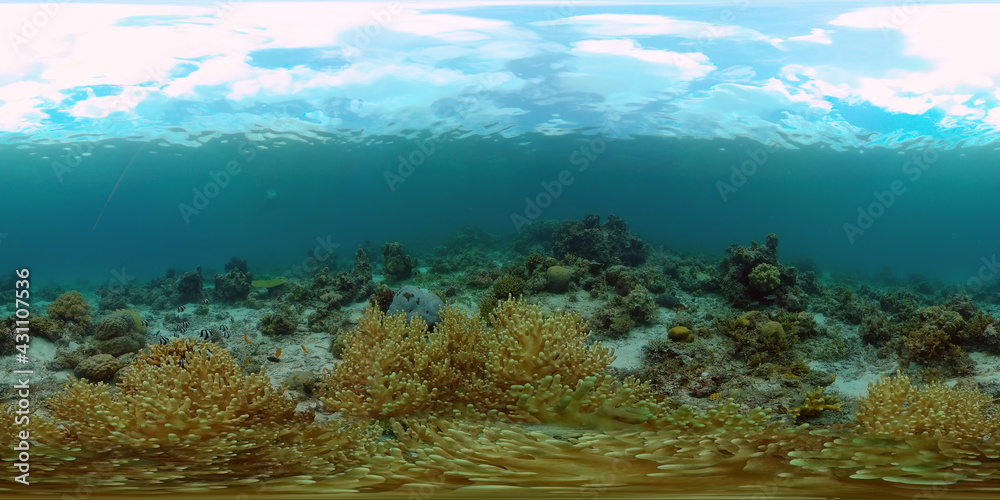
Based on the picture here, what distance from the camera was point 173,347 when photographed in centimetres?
399

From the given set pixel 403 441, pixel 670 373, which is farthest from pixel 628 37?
pixel 403 441

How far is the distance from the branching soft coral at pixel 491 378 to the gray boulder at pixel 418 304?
4.37 meters

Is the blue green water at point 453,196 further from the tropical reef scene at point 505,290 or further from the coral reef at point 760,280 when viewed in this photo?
the coral reef at point 760,280

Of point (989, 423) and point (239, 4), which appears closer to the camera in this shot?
point (989, 423)

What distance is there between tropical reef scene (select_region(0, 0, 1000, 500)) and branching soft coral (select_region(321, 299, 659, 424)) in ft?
0.08

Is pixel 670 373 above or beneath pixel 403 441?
beneath

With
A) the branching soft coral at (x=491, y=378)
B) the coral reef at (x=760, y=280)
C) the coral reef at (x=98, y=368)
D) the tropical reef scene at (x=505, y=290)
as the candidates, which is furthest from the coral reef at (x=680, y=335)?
the coral reef at (x=98, y=368)

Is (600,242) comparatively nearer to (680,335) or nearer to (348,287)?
(680,335)

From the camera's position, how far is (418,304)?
8289mm

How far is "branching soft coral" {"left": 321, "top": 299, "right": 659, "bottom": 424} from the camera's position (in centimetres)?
287

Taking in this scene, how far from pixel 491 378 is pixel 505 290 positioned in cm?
655

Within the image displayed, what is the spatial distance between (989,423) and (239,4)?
51.6 ft

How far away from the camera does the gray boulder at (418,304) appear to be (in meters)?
8.16

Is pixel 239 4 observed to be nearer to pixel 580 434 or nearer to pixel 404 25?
pixel 404 25
